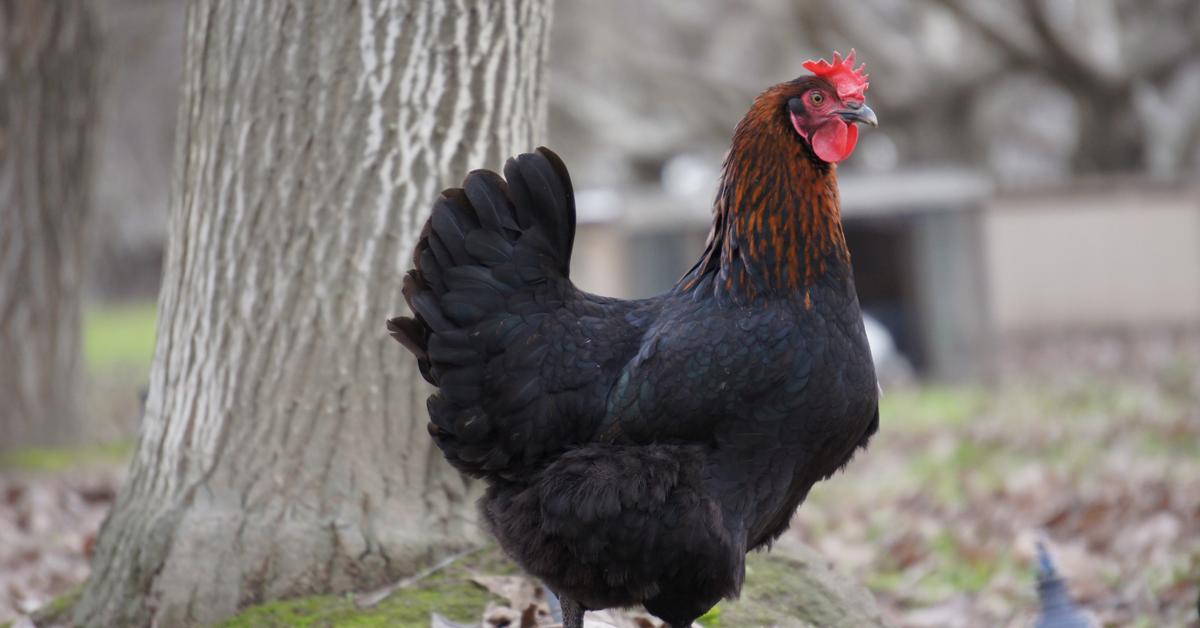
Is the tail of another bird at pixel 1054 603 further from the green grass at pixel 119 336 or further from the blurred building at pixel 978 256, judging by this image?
the green grass at pixel 119 336

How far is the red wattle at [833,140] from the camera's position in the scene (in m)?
3.47

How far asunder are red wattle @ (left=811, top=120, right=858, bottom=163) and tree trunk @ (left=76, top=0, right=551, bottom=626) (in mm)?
1188

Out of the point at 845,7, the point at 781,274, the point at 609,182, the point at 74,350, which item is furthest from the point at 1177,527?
the point at 609,182

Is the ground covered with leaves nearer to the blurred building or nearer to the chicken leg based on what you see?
the chicken leg

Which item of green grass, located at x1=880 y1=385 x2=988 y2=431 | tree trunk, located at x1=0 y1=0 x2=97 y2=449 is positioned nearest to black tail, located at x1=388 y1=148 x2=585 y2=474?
tree trunk, located at x1=0 y1=0 x2=97 y2=449

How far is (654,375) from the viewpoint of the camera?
11.0 feet

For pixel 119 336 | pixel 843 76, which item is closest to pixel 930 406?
pixel 843 76

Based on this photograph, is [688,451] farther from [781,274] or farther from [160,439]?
[160,439]

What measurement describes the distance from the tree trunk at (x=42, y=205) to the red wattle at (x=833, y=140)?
5512 mm

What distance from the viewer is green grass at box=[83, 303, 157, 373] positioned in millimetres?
15609

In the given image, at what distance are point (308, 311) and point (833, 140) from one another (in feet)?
5.69

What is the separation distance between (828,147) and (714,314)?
1.99 feet

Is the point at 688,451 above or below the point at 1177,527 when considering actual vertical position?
above

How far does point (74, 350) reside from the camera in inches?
304
